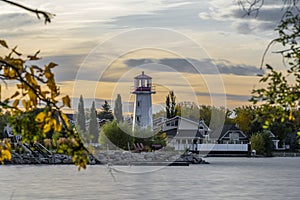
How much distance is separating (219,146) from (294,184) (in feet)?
107

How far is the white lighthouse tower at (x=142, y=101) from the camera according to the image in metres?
42.9

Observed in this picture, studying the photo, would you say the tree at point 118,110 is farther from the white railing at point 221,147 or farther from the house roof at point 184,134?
the white railing at point 221,147

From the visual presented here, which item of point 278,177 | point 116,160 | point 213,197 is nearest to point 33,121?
point 213,197

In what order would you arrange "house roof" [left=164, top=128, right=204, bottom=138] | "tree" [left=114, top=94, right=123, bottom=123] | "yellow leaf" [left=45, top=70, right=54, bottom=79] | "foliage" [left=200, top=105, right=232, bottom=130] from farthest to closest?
"foliage" [left=200, top=105, right=232, bottom=130], "house roof" [left=164, top=128, right=204, bottom=138], "tree" [left=114, top=94, right=123, bottom=123], "yellow leaf" [left=45, top=70, right=54, bottom=79]

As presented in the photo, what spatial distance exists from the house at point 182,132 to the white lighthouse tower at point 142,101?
334 inches

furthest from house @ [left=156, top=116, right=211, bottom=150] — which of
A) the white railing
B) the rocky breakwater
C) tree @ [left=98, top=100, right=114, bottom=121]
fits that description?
tree @ [left=98, top=100, right=114, bottom=121]

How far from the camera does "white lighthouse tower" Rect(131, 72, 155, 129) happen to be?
42906mm

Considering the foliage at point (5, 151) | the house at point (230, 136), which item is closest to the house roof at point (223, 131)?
the house at point (230, 136)

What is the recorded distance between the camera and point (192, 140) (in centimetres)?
5681

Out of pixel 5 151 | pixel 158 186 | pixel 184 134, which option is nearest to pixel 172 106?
pixel 184 134

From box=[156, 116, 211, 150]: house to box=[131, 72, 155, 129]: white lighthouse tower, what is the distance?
8.49 metres

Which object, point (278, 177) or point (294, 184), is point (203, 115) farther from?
point (294, 184)

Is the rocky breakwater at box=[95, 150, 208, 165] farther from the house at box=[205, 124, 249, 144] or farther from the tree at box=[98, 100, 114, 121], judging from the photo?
the tree at box=[98, 100, 114, 121]

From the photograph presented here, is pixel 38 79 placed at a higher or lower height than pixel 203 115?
lower
